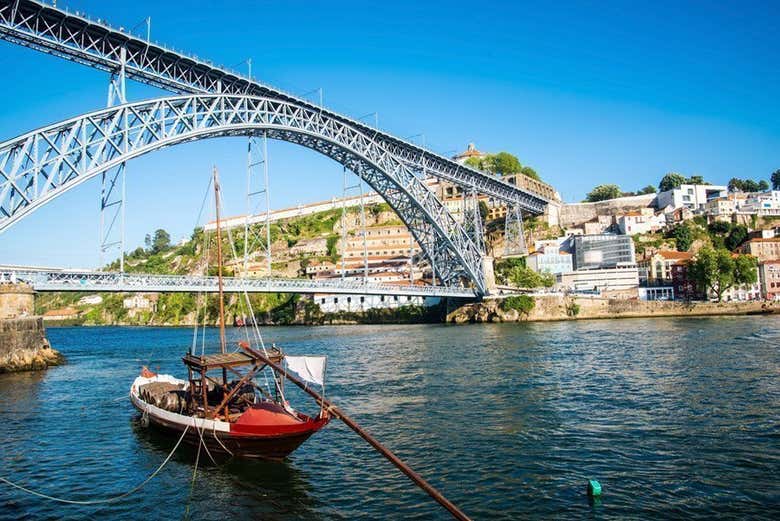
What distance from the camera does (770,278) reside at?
2562 inches

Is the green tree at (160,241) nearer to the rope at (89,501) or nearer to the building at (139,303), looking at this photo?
the building at (139,303)

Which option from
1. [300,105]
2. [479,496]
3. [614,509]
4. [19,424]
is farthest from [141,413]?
[300,105]

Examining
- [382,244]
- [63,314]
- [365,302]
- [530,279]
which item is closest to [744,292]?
[530,279]

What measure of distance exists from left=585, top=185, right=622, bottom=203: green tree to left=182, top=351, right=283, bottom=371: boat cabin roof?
357ft

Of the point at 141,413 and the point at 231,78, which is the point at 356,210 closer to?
the point at 231,78

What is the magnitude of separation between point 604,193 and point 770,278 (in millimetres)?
51739

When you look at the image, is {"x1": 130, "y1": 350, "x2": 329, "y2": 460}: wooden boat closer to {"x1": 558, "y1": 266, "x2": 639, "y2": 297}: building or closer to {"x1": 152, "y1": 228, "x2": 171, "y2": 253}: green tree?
{"x1": 558, "y1": 266, "x2": 639, "y2": 297}: building

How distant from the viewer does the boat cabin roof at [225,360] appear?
14.3 metres

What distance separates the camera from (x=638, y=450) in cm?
1335

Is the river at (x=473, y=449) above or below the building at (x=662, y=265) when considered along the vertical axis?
below

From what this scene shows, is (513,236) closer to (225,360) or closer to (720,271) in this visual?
(720,271)

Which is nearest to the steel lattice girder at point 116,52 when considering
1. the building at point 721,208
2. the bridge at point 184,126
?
the bridge at point 184,126

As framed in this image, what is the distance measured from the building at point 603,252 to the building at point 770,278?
1365cm

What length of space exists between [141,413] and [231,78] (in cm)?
2741
